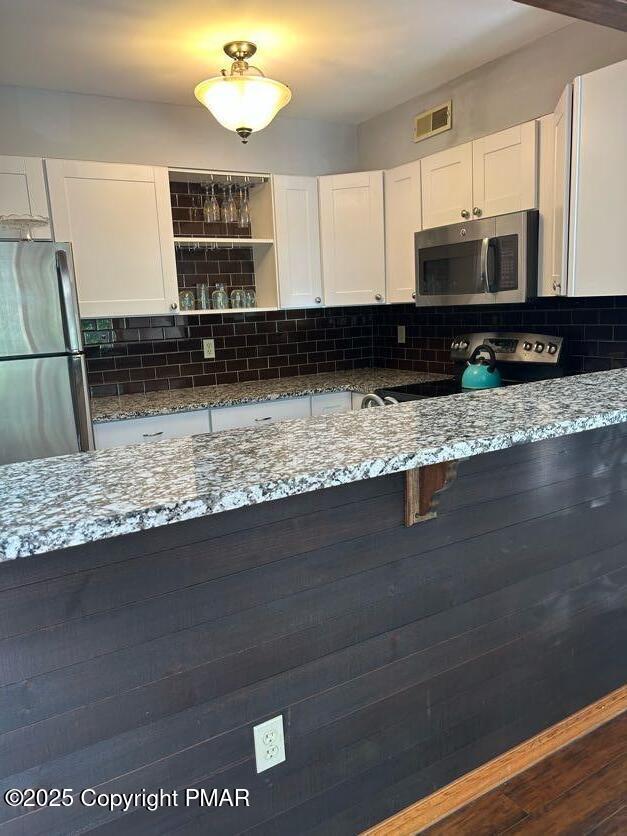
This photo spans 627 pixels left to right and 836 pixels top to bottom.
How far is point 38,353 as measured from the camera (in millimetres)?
2434

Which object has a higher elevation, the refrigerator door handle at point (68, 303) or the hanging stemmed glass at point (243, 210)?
the hanging stemmed glass at point (243, 210)

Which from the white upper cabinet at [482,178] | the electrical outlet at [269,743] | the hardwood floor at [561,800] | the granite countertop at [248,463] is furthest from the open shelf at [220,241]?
the hardwood floor at [561,800]

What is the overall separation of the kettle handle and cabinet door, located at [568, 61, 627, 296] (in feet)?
2.48

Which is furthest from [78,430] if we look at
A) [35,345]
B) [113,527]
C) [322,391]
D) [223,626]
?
[113,527]

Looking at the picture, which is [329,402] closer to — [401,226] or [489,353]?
[489,353]

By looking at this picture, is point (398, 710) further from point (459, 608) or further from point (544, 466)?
point (544, 466)

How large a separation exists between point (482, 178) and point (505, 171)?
14cm

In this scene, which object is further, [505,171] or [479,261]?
[479,261]

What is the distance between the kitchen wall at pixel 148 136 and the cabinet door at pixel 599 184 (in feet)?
6.03

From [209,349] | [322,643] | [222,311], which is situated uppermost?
[222,311]

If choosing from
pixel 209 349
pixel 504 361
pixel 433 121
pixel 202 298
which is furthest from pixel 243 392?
pixel 433 121

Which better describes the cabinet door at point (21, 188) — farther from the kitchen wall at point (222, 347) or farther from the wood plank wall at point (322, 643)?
the wood plank wall at point (322, 643)

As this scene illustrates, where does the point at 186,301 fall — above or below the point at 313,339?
above

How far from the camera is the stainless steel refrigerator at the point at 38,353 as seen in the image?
236 centimetres
